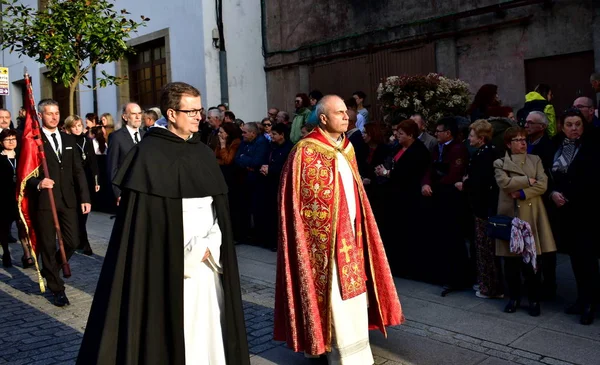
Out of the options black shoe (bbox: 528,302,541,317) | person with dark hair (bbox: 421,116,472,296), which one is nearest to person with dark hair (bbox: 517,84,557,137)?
person with dark hair (bbox: 421,116,472,296)

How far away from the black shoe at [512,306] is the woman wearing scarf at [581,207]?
0.41 metres

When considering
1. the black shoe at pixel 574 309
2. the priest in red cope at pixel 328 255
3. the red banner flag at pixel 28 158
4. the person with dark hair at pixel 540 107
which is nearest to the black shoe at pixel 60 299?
the red banner flag at pixel 28 158

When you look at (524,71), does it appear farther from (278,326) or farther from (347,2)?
(278,326)

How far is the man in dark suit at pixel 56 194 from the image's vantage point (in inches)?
252

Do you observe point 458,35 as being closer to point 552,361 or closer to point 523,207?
point 523,207

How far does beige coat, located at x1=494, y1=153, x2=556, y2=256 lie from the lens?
5.45 meters

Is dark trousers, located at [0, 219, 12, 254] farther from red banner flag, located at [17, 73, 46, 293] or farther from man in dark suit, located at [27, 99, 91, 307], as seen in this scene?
man in dark suit, located at [27, 99, 91, 307]

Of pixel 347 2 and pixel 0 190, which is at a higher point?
pixel 347 2

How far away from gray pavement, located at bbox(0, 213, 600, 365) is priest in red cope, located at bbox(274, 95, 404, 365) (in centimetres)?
40

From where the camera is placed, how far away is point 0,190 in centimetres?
851

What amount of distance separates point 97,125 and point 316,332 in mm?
10565

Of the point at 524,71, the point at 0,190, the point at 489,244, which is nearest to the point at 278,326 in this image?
the point at 489,244

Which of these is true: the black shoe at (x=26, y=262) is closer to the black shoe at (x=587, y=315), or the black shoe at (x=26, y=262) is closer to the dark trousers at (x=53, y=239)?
the dark trousers at (x=53, y=239)

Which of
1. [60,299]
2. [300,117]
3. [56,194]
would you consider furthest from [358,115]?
[60,299]
